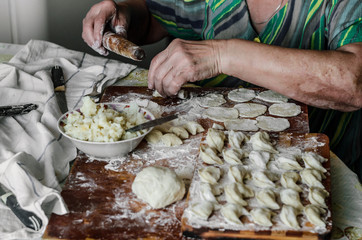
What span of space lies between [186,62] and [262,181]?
0.58 meters

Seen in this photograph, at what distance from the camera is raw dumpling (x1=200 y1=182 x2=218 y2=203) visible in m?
1.06

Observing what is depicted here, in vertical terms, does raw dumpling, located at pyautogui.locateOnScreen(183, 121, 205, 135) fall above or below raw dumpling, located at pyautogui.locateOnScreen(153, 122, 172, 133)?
above

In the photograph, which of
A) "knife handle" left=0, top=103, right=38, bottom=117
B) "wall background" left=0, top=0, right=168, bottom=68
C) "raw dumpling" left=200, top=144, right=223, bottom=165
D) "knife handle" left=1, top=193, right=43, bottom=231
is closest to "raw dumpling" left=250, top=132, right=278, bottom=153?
"raw dumpling" left=200, top=144, right=223, bottom=165

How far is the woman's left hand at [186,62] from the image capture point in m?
1.53

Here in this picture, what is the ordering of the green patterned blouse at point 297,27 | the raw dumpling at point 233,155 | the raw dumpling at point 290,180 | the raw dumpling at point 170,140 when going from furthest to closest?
the green patterned blouse at point 297,27 → the raw dumpling at point 170,140 → the raw dumpling at point 233,155 → the raw dumpling at point 290,180

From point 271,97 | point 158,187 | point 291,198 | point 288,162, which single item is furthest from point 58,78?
point 291,198

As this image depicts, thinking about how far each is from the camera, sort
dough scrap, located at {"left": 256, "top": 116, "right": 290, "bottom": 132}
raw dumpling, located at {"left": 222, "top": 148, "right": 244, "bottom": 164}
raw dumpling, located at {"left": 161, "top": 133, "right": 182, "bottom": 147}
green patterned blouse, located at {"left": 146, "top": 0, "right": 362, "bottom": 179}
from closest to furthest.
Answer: raw dumpling, located at {"left": 222, "top": 148, "right": 244, "bottom": 164} < raw dumpling, located at {"left": 161, "top": 133, "right": 182, "bottom": 147} < dough scrap, located at {"left": 256, "top": 116, "right": 290, "bottom": 132} < green patterned blouse, located at {"left": 146, "top": 0, "right": 362, "bottom": 179}

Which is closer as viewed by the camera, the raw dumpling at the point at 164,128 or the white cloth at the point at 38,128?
the white cloth at the point at 38,128

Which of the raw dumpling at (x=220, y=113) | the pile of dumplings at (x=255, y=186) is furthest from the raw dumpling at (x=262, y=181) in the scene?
the raw dumpling at (x=220, y=113)

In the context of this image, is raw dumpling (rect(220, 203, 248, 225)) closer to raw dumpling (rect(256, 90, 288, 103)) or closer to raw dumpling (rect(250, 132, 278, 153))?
raw dumpling (rect(250, 132, 278, 153))

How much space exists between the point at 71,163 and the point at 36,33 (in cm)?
190

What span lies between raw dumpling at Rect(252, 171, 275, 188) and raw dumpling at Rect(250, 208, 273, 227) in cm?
10

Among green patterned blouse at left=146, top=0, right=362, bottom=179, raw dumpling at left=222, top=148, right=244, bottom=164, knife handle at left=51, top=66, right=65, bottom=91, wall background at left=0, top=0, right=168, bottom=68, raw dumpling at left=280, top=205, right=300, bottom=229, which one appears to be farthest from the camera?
wall background at left=0, top=0, right=168, bottom=68

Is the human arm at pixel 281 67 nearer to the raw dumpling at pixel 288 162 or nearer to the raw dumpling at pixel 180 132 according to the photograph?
the raw dumpling at pixel 180 132
